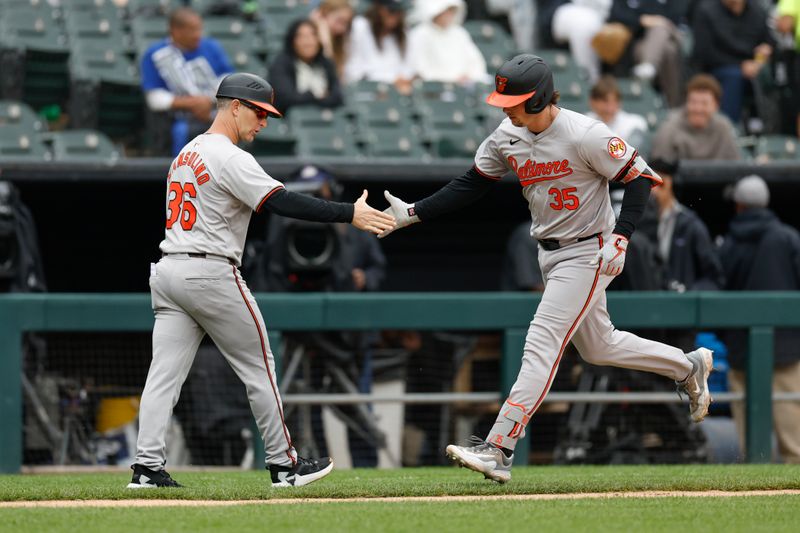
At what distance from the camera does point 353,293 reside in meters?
8.79

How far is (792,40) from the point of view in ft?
42.6

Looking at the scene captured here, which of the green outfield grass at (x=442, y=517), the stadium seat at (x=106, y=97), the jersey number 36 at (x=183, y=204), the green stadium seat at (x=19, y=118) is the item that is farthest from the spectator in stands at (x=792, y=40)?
the jersey number 36 at (x=183, y=204)

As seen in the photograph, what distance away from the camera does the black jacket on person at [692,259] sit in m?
9.26

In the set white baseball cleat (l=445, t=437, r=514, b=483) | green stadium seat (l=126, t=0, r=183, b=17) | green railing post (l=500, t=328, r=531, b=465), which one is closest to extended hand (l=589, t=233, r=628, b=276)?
white baseball cleat (l=445, t=437, r=514, b=483)

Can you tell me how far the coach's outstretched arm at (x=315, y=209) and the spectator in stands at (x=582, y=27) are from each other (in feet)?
23.1

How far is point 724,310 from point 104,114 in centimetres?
529

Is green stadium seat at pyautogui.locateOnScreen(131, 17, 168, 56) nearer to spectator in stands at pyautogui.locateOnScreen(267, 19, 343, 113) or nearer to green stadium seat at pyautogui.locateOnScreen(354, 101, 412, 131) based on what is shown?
spectator in stands at pyautogui.locateOnScreen(267, 19, 343, 113)

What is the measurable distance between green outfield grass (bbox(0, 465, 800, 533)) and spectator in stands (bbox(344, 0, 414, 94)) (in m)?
5.73

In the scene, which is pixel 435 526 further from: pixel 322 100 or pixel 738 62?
pixel 738 62

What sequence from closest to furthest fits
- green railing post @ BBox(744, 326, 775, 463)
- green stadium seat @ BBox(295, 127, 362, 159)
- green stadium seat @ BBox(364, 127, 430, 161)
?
1. green railing post @ BBox(744, 326, 775, 463)
2. green stadium seat @ BBox(295, 127, 362, 159)
3. green stadium seat @ BBox(364, 127, 430, 161)

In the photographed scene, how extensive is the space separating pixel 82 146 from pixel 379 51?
293cm

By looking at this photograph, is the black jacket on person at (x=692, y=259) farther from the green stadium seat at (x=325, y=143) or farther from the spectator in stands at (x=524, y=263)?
the green stadium seat at (x=325, y=143)

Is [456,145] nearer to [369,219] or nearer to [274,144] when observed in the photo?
[274,144]

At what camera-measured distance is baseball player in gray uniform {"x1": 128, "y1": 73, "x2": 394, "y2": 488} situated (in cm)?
579
